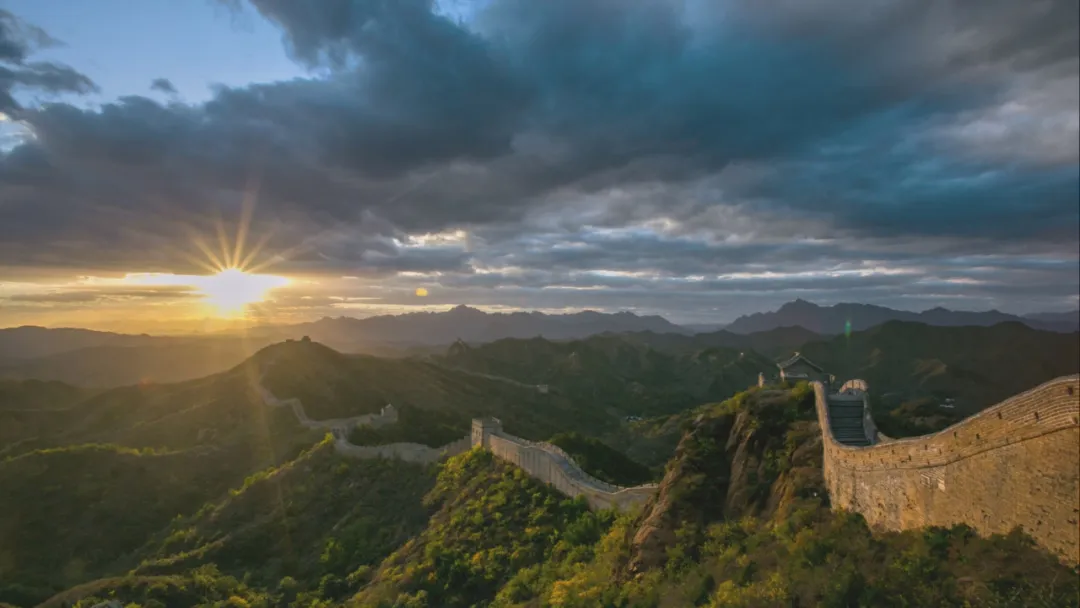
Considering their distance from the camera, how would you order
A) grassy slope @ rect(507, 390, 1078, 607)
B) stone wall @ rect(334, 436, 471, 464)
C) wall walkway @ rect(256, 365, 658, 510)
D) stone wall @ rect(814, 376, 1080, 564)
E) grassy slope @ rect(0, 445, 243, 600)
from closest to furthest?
stone wall @ rect(814, 376, 1080, 564), grassy slope @ rect(507, 390, 1078, 607), wall walkway @ rect(256, 365, 658, 510), grassy slope @ rect(0, 445, 243, 600), stone wall @ rect(334, 436, 471, 464)

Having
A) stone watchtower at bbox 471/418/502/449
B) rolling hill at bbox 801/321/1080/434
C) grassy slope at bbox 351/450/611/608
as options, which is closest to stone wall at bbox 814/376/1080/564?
grassy slope at bbox 351/450/611/608

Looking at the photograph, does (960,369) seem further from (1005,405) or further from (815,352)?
(1005,405)

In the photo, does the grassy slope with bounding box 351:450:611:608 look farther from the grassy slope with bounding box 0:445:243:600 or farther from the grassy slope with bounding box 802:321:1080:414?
the grassy slope with bounding box 802:321:1080:414

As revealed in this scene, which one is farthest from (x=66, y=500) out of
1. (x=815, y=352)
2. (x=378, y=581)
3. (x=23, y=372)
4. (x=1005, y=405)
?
(x=815, y=352)

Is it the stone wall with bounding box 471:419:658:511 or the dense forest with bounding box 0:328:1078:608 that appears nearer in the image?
the dense forest with bounding box 0:328:1078:608

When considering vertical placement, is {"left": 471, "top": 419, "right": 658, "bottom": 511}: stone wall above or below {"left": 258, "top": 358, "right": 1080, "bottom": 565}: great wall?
below
